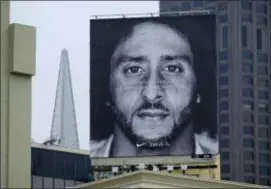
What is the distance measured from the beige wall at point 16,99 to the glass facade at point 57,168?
36932 mm

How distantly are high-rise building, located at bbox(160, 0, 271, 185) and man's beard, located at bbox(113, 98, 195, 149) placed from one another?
106m

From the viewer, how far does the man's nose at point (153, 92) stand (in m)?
63.3

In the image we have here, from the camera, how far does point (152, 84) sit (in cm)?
6362

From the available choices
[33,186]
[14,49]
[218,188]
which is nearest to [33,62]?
[14,49]

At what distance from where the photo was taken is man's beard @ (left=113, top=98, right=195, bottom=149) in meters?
63.0

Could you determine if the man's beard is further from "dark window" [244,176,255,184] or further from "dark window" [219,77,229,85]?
"dark window" [219,77,229,85]

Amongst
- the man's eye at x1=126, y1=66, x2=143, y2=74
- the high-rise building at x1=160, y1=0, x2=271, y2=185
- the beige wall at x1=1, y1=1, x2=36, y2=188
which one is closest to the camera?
the beige wall at x1=1, y1=1, x2=36, y2=188

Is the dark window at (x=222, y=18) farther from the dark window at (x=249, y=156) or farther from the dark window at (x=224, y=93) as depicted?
the dark window at (x=249, y=156)

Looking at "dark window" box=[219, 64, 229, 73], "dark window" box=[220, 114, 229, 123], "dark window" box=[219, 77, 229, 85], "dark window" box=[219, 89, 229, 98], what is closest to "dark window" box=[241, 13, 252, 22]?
"dark window" box=[219, 64, 229, 73]

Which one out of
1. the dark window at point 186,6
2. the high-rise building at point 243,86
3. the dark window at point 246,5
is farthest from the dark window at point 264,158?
the dark window at point 186,6

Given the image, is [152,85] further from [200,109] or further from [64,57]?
[64,57]

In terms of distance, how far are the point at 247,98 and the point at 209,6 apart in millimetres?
18000

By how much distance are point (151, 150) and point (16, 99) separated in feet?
103

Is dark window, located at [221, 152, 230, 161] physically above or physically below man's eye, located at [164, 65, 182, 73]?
below
